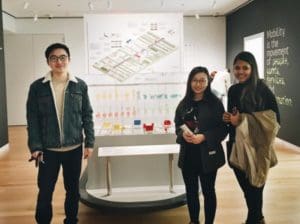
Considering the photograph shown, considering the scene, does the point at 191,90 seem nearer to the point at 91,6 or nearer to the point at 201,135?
the point at 201,135

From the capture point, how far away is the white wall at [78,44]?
33.9 ft

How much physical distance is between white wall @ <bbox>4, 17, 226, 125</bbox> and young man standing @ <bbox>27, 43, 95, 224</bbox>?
7489mm

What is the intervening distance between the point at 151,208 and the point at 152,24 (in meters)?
1.83

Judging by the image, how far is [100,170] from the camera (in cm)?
387

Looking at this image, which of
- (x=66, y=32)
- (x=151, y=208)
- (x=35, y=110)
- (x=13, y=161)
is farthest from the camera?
(x=66, y=32)

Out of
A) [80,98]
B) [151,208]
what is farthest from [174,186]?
[80,98]

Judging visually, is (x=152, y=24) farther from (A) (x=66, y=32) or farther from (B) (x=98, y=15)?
(A) (x=66, y=32)

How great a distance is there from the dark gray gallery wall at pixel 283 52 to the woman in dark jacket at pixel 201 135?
165 inches

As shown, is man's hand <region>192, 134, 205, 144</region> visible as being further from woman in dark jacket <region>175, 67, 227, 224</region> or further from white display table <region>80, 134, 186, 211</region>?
white display table <region>80, 134, 186, 211</region>

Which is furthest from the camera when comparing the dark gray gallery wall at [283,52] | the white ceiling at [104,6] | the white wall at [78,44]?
the white wall at [78,44]

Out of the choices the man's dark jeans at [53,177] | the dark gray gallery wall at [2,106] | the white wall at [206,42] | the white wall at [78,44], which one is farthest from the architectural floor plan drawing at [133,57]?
the white wall at [206,42]

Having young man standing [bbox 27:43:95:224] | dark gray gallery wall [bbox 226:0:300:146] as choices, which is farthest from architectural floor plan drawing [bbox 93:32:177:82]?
dark gray gallery wall [bbox 226:0:300:146]

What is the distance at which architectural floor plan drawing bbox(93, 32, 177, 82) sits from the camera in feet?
12.7

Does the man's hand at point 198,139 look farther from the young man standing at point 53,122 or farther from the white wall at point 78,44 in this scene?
the white wall at point 78,44
